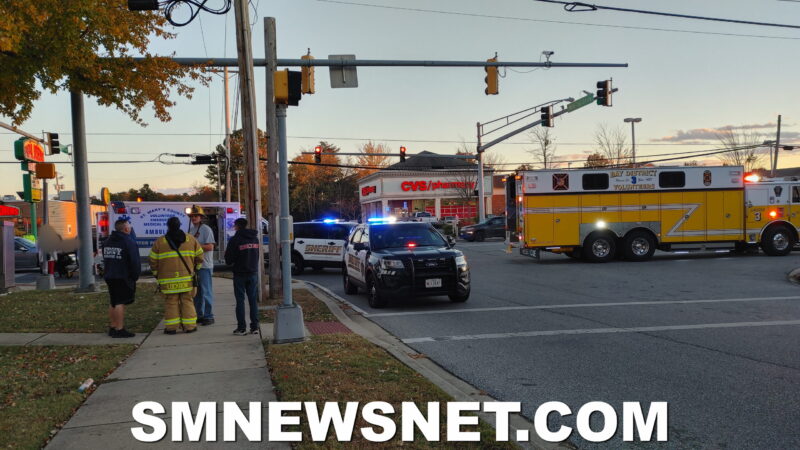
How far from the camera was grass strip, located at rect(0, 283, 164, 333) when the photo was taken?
32.9ft

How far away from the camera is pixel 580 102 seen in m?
25.1

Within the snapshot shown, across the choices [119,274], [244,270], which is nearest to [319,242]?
[244,270]

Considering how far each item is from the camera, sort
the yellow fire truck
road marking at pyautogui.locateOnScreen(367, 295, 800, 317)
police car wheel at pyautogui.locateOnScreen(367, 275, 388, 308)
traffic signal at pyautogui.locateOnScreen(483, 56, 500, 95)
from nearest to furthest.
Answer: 1. road marking at pyautogui.locateOnScreen(367, 295, 800, 317)
2. police car wheel at pyautogui.locateOnScreen(367, 275, 388, 308)
3. traffic signal at pyautogui.locateOnScreen(483, 56, 500, 95)
4. the yellow fire truck

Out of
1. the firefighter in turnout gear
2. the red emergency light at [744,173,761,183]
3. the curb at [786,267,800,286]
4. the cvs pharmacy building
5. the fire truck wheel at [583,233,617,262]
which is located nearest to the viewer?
the firefighter in turnout gear

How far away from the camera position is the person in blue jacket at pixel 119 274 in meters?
9.18

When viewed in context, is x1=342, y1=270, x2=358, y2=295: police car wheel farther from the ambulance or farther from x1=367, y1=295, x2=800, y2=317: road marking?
the ambulance

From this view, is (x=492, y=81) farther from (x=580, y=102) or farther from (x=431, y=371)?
(x=431, y=371)

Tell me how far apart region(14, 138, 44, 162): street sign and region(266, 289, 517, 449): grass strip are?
44.1 ft

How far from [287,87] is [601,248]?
15.8 metres

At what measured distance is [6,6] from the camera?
9602 mm

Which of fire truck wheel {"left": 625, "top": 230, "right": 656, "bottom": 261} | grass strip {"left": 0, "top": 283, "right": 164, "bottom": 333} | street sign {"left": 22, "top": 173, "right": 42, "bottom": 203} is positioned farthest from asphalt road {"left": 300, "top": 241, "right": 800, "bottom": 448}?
street sign {"left": 22, "top": 173, "right": 42, "bottom": 203}

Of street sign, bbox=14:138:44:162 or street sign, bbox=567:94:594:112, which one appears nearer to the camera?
street sign, bbox=14:138:44:162

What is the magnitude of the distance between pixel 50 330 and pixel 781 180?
24.0 metres

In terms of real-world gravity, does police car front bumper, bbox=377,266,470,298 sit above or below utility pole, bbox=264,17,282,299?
below
